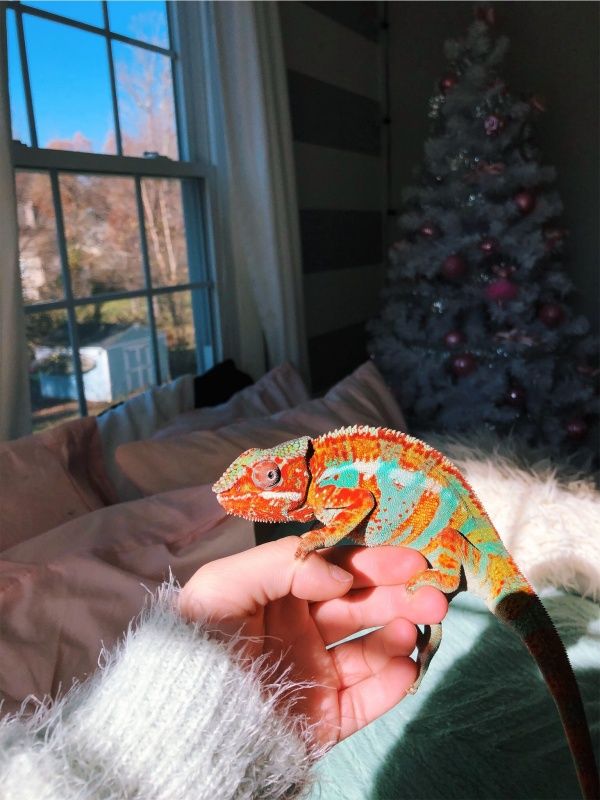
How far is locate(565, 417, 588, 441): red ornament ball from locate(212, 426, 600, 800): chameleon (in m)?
1.85

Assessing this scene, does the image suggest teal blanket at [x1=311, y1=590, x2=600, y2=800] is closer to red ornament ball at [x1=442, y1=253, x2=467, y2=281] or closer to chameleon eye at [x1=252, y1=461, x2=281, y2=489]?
chameleon eye at [x1=252, y1=461, x2=281, y2=489]

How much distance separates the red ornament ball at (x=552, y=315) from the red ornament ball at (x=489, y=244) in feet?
0.95

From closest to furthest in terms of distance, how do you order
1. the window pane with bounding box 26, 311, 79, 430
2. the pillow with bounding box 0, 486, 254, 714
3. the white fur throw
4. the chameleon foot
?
the chameleon foot < the pillow with bounding box 0, 486, 254, 714 < the white fur throw < the window pane with bounding box 26, 311, 79, 430

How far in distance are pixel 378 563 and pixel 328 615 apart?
151 millimetres

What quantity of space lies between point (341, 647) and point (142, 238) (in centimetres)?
139

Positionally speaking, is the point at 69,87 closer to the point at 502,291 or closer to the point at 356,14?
the point at 502,291

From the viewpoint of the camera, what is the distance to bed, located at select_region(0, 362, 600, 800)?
2.37ft

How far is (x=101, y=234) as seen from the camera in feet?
5.14

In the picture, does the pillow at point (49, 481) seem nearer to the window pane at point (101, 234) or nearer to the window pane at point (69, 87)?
the window pane at point (101, 234)

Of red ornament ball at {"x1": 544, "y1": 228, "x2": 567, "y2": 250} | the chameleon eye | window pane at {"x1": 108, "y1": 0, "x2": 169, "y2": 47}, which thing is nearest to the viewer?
the chameleon eye

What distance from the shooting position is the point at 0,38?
1146mm

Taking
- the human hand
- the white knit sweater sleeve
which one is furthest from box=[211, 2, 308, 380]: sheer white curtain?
the white knit sweater sleeve

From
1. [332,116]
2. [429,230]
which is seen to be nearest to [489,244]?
[429,230]

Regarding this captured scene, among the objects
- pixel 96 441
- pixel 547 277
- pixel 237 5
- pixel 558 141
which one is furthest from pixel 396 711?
pixel 558 141
